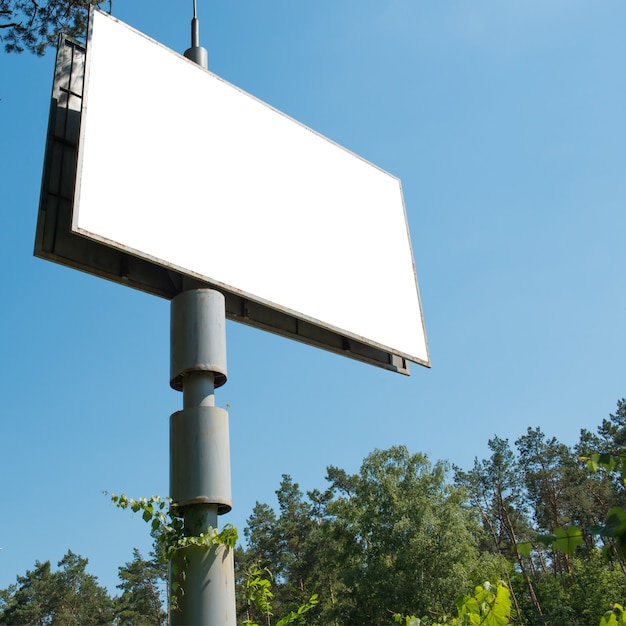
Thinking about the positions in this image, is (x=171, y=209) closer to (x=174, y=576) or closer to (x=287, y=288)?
(x=287, y=288)

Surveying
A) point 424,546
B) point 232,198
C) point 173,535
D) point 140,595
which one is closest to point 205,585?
point 173,535

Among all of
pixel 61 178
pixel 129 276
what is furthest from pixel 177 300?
pixel 61 178

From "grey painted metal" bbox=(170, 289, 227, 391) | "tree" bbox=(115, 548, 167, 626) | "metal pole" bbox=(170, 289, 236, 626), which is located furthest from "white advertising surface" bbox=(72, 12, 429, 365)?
"tree" bbox=(115, 548, 167, 626)

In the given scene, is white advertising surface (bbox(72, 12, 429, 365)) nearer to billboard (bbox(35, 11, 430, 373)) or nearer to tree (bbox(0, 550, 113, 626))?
billboard (bbox(35, 11, 430, 373))

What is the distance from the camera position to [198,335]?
4.62 metres

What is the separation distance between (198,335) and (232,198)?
128 centimetres

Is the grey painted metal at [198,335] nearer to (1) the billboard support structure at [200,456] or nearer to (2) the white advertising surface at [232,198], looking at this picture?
(1) the billboard support structure at [200,456]

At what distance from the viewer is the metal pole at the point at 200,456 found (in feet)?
12.7

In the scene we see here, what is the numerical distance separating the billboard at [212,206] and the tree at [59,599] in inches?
1453

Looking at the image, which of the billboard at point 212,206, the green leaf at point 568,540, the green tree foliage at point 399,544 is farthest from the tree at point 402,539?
the green leaf at point 568,540

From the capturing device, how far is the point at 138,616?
120ft

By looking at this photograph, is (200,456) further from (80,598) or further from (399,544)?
(80,598)

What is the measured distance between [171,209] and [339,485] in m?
35.1

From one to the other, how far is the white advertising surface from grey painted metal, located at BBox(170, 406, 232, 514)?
1.04 meters
